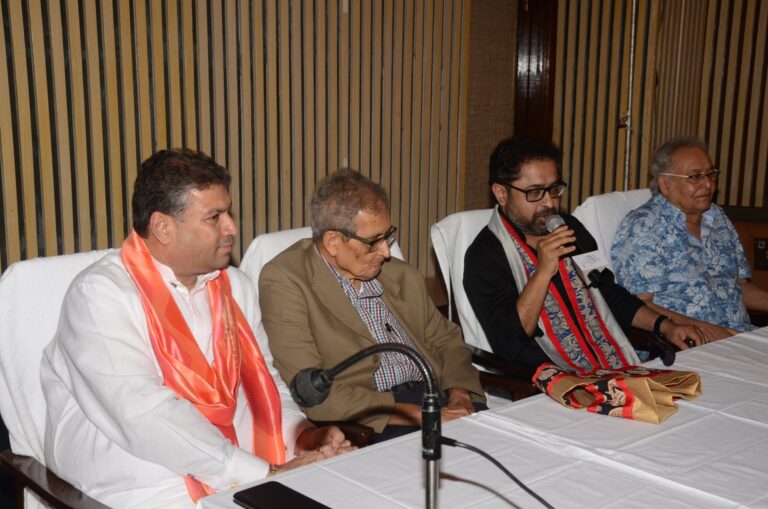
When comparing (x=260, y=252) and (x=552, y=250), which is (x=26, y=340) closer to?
(x=260, y=252)

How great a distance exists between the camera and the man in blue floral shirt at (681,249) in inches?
149

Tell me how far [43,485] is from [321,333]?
3.37ft

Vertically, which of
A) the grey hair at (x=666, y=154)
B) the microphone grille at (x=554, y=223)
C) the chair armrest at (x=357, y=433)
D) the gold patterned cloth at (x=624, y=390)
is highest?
the grey hair at (x=666, y=154)

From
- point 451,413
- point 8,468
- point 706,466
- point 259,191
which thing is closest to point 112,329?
point 8,468

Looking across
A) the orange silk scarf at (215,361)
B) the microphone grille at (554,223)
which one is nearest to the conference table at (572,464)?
the orange silk scarf at (215,361)

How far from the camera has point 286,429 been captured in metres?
2.56

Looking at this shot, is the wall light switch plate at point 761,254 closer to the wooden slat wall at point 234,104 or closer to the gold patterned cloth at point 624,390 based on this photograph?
the wooden slat wall at point 234,104

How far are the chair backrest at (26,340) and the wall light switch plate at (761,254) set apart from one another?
423 cm

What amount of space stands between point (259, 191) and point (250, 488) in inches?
140

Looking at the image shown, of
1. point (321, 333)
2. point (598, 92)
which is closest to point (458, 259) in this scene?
point (321, 333)

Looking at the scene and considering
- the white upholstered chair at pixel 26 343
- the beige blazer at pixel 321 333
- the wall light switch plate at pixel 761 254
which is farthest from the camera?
the wall light switch plate at pixel 761 254

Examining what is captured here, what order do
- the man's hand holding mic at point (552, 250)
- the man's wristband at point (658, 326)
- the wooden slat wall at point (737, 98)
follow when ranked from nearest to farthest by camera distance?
1. the man's hand holding mic at point (552, 250)
2. the man's wristband at point (658, 326)
3. the wooden slat wall at point (737, 98)

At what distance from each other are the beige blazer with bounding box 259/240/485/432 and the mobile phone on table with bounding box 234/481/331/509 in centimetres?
94

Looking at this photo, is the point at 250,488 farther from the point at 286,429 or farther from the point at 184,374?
the point at 286,429
